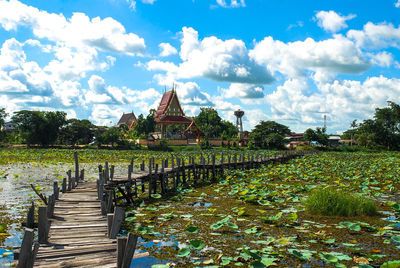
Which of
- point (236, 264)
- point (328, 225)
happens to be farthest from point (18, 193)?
point (328, 225)

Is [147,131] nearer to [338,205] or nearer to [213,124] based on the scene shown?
[213,124]

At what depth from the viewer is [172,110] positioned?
47.4 metres

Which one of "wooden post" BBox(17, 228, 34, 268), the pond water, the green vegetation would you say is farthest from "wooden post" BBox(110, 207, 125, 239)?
the green vegetation

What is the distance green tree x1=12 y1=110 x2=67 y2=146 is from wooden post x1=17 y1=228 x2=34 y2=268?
122 ft

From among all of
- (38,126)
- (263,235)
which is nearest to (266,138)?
(38,126)

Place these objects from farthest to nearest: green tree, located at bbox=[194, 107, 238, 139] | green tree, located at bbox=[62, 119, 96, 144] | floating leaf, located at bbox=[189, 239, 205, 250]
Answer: green tree, located at bbox=[194, 107, 238, 139], green tree, located at bbox=[62, 119, 96, 144], floating leaf, located at bbox=[189, 239, 205, 250]

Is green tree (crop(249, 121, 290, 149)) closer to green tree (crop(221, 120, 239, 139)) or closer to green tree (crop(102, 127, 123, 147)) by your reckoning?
green tree (crop(221, 120, 239, 139))

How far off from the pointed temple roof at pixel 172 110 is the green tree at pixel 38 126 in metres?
13.1

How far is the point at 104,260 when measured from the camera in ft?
12.5

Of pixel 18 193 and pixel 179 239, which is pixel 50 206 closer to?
pixel 179 239

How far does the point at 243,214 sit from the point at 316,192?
69.7 inches

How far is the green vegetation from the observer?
23.7ft

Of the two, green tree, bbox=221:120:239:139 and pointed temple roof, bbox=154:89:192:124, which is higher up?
pointed temple roof, bbox=154:89:192:124

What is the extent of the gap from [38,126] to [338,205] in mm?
36239
